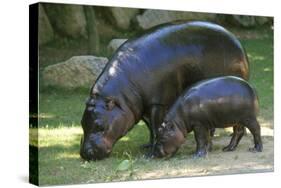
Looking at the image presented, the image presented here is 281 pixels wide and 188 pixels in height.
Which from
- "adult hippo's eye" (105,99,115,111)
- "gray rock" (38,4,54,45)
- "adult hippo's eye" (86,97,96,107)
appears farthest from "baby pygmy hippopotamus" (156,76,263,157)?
"gray rock" (38,4,54,45)

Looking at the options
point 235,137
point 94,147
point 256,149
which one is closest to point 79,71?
point 94,147

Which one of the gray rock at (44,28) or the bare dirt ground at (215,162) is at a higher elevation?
the gray rock at (44,28)

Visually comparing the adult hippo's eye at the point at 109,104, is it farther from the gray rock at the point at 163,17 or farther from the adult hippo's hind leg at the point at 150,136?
the gray rock at the point at 163,17

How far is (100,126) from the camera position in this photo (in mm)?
8188

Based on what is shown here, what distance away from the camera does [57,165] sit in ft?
26.3

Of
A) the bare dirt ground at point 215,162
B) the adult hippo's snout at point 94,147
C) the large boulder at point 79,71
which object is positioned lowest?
the bare dirt ground at point 215,162

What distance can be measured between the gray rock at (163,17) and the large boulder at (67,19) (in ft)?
2.52

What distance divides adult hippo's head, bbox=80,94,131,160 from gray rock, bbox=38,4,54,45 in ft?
3.00

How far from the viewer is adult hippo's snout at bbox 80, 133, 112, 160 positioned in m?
8.17

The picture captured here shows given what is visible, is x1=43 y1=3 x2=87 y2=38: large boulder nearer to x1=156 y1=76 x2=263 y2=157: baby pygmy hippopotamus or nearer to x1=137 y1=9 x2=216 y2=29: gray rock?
x1=137 y1=9 x2=216 y2=29: gray rock

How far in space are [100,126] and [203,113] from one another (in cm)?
135

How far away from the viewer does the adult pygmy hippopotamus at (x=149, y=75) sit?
27.0 feet

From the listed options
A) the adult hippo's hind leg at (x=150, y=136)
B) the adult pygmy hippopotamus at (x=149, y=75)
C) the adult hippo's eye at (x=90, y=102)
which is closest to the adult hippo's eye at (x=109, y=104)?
the adult pygmy hippopotamus at (x=149, y=75)

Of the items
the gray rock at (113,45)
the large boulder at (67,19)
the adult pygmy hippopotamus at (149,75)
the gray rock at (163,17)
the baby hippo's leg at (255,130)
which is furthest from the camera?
the baby hippo's leg at (255,130)
